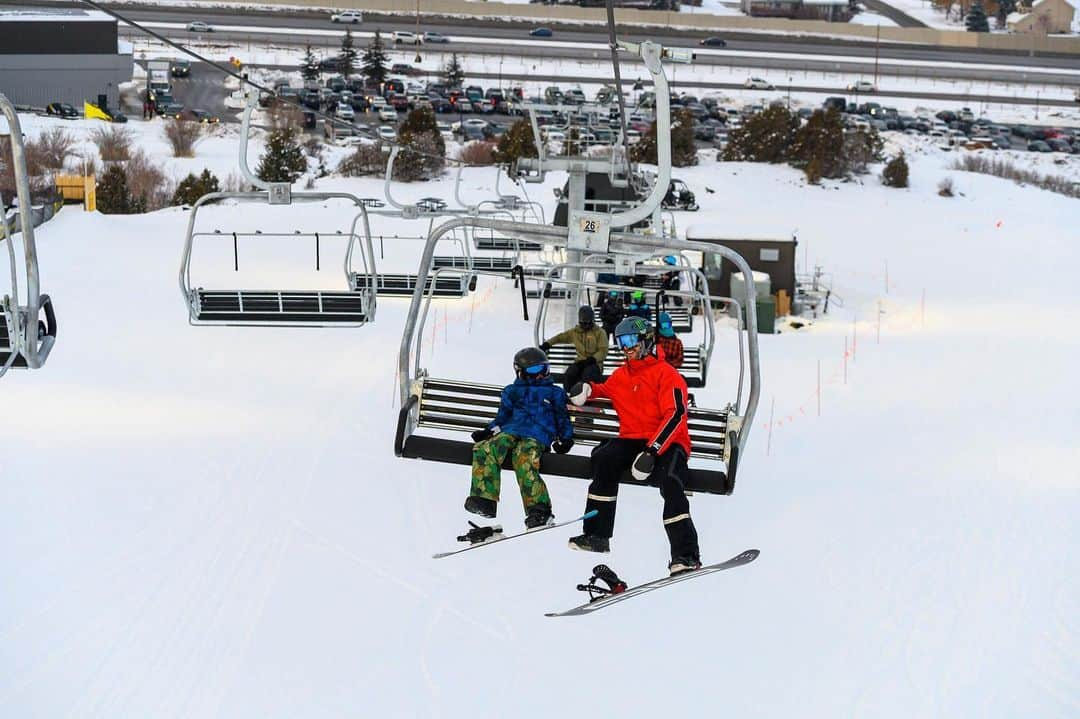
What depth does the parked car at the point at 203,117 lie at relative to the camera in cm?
4650

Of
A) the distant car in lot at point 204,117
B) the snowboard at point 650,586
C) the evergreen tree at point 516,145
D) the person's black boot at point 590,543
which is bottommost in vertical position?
the snowboard at point 650,586

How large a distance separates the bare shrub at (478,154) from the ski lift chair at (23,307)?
34458 millimetres

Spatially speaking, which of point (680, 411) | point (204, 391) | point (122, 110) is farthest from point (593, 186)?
point (122, 110)

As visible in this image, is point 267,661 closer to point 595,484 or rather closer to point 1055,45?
point 595,484

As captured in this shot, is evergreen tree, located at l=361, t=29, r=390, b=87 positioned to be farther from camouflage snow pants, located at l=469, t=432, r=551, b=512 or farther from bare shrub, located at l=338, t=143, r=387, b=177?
camouflage snow pants, located at l=469, t=432, r=551, b=512

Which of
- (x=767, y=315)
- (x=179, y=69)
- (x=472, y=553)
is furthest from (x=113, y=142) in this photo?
(x=472, y=553)

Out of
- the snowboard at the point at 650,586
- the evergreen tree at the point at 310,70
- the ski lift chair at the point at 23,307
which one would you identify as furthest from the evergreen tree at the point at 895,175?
the ski lift chair at the point at 23,307

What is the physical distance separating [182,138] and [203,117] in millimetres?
5567

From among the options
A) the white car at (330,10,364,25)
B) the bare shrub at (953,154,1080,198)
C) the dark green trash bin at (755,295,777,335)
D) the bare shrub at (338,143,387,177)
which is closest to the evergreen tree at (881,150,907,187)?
the bare shrub at (953,154,1080,198)

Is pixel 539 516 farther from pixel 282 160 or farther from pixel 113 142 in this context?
pixel 113 142

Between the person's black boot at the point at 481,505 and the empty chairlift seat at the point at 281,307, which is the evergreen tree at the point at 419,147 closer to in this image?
the empty chairlift seat at the point at 281,307

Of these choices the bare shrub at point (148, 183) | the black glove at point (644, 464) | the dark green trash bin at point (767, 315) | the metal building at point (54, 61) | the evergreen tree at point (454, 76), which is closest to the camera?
the black glove at point (644, 464)

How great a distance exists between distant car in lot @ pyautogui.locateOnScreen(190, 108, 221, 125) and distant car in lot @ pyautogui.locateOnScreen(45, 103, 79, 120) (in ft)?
12.4

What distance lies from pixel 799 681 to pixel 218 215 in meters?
23.8
